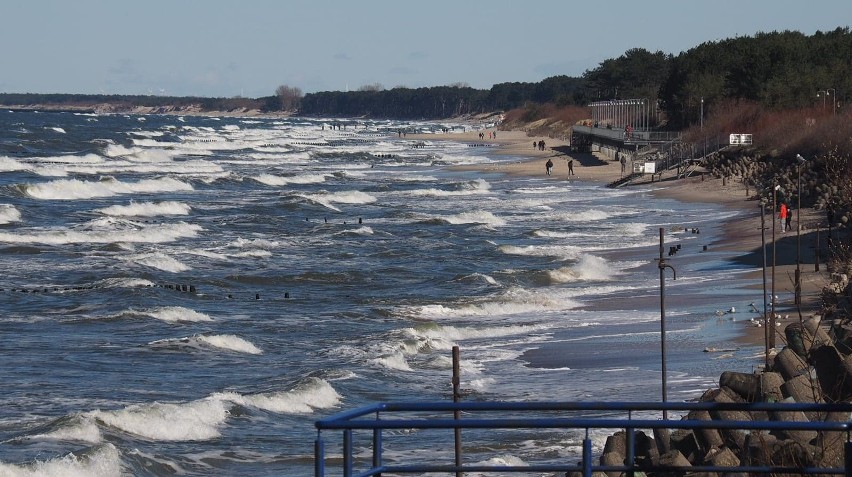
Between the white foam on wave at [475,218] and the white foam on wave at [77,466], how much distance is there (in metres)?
39.8

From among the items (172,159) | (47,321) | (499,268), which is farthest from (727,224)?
(172,159)

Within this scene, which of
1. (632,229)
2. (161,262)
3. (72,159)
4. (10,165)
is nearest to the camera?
(161,262)

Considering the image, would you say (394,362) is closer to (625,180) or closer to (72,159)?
(625,180)

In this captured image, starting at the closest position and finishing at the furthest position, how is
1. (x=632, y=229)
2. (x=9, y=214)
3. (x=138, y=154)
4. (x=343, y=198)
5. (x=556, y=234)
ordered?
(x=556, y=234), (x=632, y=229), (x=9, y=214), (x=343, y=198), (x=138, y=154)

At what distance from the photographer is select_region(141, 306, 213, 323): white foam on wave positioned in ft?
103

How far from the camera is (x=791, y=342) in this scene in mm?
17500

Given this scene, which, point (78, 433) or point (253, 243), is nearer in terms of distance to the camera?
point (78, 433)

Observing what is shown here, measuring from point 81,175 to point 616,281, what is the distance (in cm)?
5613

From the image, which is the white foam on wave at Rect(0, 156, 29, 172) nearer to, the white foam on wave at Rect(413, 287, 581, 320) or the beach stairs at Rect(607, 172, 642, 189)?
the beach stairs at Rect(607, 172, 642, 189)

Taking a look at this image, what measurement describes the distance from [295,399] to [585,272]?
18.0m

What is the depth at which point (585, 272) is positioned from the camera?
38.7 m

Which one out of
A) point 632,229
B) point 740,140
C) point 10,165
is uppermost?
point 740,140

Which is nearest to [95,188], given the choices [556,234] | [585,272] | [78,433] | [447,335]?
[556,234]

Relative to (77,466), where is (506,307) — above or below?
below
